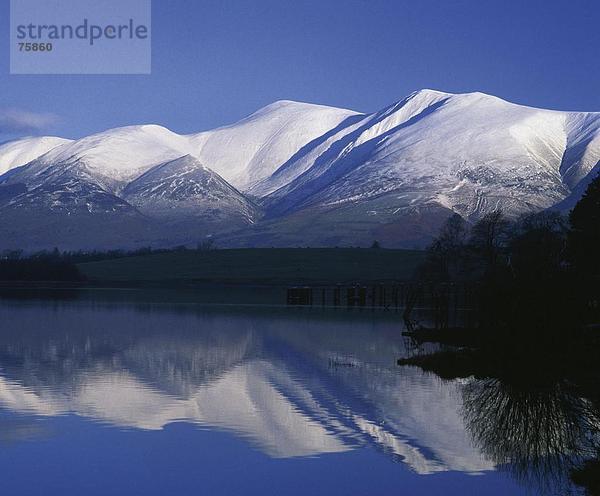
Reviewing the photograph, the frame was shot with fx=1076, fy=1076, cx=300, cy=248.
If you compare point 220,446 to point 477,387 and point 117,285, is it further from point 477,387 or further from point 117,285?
point 117,285

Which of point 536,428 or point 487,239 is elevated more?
point 487,239

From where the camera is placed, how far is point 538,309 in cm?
4475


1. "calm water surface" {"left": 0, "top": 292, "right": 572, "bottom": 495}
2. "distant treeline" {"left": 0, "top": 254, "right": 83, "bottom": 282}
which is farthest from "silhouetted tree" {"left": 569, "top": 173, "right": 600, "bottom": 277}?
"distant treeline" {"left": 0, "top": 254, "right": 83, "bottom": 282}

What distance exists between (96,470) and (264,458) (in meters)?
4.35

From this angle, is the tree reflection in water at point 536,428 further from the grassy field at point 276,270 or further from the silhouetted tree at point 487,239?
the grassy field at point 276,270

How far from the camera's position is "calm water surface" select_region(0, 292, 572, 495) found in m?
25.3

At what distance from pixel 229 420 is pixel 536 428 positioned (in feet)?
30.9

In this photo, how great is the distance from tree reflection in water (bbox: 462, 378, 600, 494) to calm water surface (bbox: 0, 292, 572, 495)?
22.5 inches

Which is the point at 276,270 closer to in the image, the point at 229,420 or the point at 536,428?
the point at 229,420

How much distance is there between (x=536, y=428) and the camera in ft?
101

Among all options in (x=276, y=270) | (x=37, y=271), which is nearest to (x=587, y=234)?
(x=37, y=271)

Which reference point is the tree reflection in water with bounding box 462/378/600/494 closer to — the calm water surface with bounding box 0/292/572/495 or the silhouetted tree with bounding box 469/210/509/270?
the calm water surface with bounding box 0/292/572/495

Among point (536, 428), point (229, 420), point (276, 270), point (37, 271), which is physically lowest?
point (229, 420)

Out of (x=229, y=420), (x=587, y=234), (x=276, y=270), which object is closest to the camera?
(x=229, y=420)
